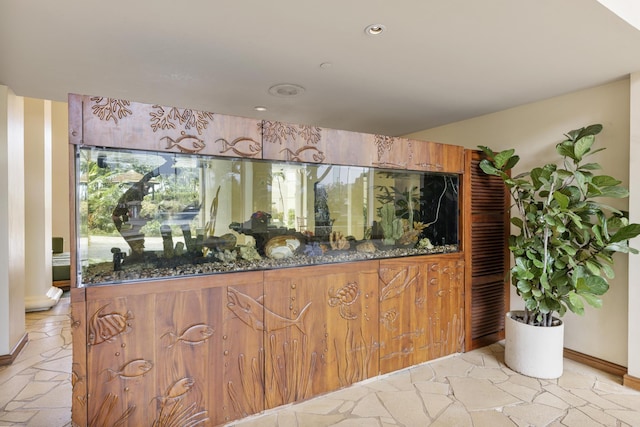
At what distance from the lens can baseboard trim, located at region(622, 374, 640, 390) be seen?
2623mm

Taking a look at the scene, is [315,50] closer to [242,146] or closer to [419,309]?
[242,146]

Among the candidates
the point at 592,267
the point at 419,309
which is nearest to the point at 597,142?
the point at 592,267

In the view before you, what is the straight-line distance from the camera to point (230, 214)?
2.23m

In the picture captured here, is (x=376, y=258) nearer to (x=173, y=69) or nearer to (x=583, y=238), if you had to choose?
(x=583, y=238)

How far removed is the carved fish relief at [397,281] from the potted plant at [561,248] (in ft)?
2.78

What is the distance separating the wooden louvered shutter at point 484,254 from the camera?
3301mm

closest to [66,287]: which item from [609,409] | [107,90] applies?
[107,90]

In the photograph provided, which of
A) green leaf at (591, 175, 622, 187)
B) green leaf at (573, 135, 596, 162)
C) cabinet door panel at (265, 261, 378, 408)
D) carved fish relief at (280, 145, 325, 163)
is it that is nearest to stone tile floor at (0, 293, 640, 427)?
cabinet door panel at (265, 261, 378, 408)

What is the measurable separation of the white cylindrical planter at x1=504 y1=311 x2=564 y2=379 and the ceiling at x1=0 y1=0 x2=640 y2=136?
2.09m

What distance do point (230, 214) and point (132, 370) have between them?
3.43 ft

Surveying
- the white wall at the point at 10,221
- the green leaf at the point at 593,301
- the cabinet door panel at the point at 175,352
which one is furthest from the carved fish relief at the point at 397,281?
the white wall at the point at 10,221

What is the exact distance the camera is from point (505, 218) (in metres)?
3.62

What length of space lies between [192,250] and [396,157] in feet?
5.79

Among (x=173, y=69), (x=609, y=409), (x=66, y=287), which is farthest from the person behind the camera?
(x=66, y=287)
